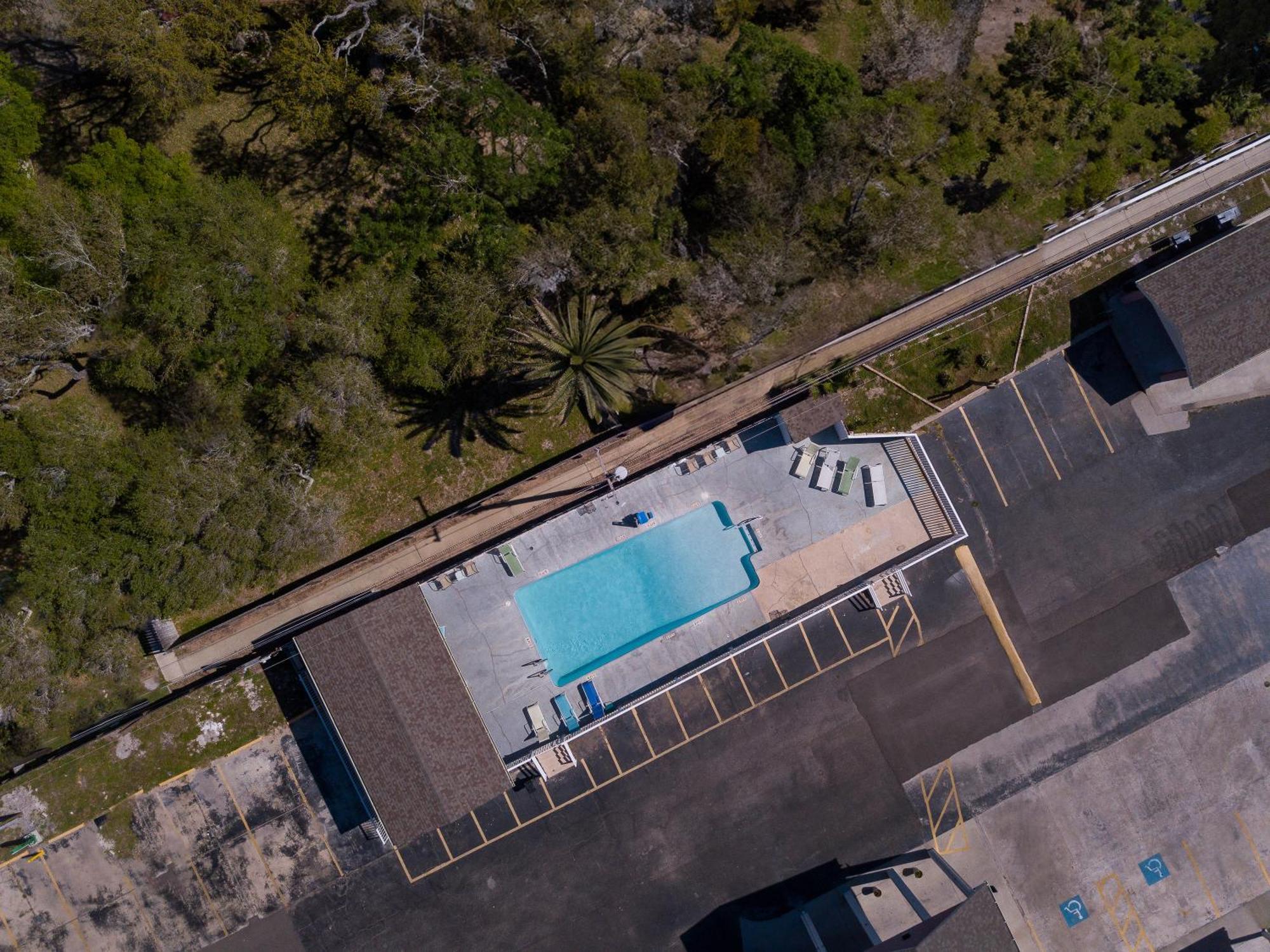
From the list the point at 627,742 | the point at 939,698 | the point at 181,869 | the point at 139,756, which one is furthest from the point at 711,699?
the point at 139,756

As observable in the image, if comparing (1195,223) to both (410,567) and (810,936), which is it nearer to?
(810,936)

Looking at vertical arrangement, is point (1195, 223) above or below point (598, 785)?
above

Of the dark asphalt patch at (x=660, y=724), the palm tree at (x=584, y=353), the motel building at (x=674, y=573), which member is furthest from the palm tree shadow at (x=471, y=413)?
the dark asphalt patch at (x=660, y=724)

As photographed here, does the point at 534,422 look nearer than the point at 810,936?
No

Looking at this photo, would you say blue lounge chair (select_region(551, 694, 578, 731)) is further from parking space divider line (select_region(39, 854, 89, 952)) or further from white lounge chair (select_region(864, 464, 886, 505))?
parking space divider line (select_region(39, 854, 89, 952))

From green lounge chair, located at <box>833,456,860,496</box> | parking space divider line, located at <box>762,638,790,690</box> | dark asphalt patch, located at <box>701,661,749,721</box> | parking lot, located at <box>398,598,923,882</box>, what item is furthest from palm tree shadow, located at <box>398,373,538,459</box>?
parking space divider line, located at <box>762,638,790,690</box>

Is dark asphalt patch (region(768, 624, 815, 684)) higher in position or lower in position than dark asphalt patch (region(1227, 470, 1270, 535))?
higher

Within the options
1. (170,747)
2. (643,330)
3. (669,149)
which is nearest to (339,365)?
(643,330)

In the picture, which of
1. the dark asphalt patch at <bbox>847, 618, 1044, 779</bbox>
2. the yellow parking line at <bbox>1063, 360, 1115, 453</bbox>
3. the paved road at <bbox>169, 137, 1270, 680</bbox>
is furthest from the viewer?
the yellow parking line at <bbox>1063, 360, 1115, 453</bbox>
